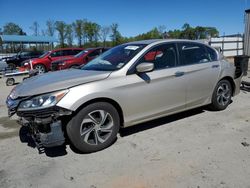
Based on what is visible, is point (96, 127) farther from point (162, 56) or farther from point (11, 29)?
point (11, 29)

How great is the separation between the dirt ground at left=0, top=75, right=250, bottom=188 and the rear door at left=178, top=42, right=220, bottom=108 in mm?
544

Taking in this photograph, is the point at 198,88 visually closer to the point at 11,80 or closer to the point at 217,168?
the point at 217,168

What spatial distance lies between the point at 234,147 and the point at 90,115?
7.28 feet

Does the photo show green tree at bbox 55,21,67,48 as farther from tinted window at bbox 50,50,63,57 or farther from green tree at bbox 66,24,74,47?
tinted window at bbox 50,50,63,57

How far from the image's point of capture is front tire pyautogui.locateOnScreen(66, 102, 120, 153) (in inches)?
140

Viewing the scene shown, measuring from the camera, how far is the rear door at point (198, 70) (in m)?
4.79

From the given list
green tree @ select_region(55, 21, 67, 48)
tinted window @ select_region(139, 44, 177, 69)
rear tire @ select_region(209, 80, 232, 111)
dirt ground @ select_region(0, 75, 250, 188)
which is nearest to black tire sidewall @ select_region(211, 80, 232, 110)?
rear tire @ select_region(209, 80, 232, 111)

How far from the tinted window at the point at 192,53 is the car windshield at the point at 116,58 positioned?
0.85 meters

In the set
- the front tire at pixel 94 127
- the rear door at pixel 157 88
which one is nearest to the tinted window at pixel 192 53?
the rear door at pixel 157 88

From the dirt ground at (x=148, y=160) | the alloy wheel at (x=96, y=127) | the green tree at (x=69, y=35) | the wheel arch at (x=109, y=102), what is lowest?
the dirt ground at (x=148, y=160)

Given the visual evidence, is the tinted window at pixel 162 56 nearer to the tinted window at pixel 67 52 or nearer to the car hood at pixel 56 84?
the car hood at pixel 56 84

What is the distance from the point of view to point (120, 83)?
3898mm

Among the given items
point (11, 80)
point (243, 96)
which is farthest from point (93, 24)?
point (243, 96)

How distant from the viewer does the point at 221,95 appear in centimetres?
554
